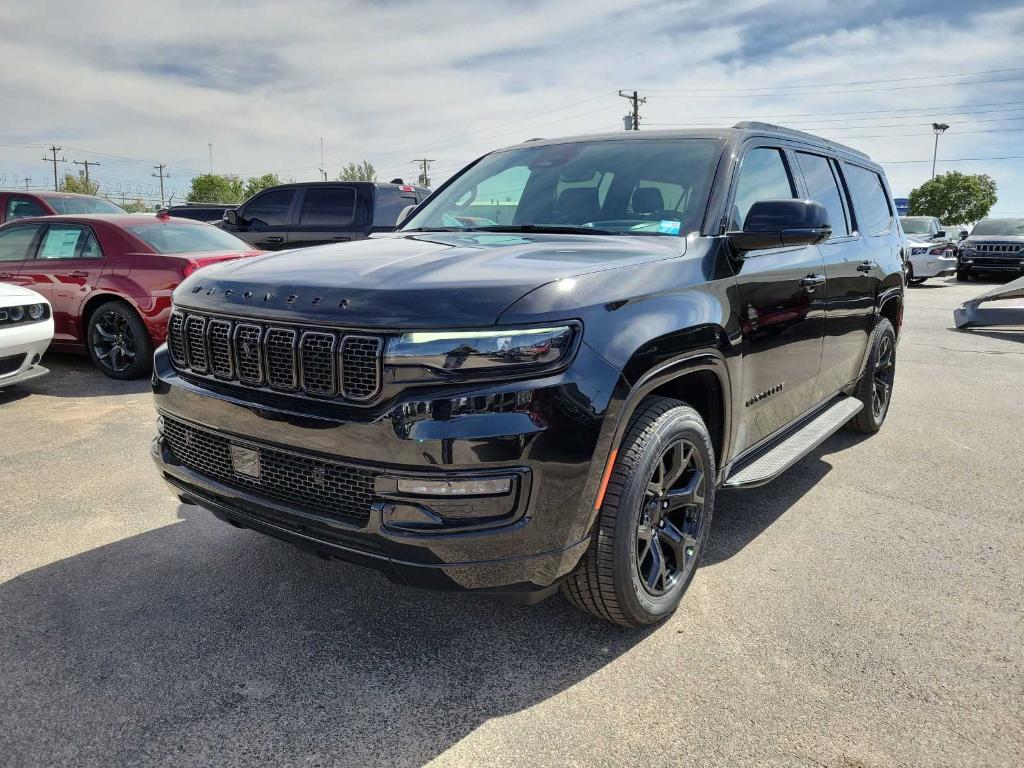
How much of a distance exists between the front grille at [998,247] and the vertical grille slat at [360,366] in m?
22.2

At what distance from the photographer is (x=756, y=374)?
130 inches

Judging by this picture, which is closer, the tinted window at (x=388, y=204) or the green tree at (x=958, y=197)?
the tinted window at (x=388, y=204)

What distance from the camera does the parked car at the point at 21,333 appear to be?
19.7ft

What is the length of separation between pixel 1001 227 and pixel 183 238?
70.0 feet

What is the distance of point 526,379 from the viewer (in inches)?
87.4

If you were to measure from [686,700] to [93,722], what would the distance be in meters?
1.81

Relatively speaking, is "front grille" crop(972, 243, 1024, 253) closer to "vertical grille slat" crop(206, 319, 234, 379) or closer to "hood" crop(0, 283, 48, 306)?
"hood" crop(0, 283, 48, 306)

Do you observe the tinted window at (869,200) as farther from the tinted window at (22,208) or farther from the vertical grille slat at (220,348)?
the tinted window at (22,208)

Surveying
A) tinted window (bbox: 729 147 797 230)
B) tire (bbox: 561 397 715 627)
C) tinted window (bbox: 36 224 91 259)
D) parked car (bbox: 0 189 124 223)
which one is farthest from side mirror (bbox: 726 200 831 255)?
parked car (bbox: 0 189 124 223)

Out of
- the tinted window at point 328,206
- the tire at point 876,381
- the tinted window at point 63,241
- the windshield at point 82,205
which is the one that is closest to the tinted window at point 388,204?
the tinted window at point 328,206

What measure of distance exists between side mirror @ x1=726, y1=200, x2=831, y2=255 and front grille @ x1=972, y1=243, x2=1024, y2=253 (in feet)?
67.2

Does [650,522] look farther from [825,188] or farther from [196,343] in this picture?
[825,188]

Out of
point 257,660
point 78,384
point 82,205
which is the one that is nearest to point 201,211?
point 82,205

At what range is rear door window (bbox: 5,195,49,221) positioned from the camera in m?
10.8
